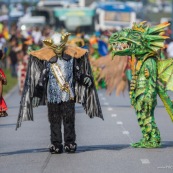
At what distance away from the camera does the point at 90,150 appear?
56.4 ft

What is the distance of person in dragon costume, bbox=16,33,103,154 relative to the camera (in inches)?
655

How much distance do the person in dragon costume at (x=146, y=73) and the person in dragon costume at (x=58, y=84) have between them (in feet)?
2.54

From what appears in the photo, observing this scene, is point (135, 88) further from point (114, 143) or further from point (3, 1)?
point (3, 1)

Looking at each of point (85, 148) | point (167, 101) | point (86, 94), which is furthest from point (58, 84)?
point (167, 101)

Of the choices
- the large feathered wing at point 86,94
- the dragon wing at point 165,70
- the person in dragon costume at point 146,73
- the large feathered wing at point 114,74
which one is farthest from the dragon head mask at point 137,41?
the large feathered wing at point 114,74

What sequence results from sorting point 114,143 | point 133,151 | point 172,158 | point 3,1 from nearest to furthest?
1. point 172,158
2. point 133,151
3. point 114,143
4. point 3,1

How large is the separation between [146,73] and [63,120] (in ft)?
4.75

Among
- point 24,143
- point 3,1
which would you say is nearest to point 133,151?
point 24,143

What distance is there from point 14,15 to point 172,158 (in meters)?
64.6

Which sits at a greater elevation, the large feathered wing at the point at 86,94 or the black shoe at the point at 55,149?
the large feathered wing at the point at 86,94

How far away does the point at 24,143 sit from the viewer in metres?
18.6

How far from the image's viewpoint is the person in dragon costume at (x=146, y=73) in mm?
17266

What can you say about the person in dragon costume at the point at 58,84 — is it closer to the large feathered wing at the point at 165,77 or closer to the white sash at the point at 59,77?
the white sash at the point at 59,77

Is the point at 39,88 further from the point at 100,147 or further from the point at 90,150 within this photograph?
the point at 100,147
